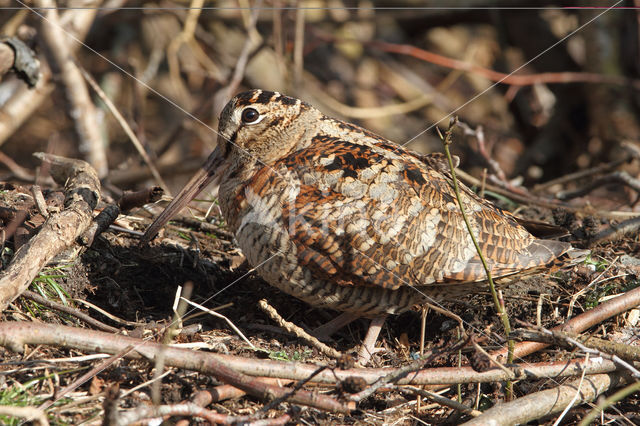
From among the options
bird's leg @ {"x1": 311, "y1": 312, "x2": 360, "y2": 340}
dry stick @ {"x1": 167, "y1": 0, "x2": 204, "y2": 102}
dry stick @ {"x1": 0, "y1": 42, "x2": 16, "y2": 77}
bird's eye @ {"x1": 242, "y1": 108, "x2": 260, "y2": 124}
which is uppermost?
dry stick @ {"x1": 167, "y1": 0, "x2": 204, "y2": 102}

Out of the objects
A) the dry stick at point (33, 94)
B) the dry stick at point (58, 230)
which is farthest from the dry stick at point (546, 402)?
the dry stick at point (33, 94)

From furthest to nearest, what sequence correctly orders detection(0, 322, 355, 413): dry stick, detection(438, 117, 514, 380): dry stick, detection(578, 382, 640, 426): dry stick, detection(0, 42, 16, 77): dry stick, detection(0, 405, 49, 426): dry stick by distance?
1. detection(0, 42, 16, 77): dry stick
2. detection(0, 322, 355, 413): dry stick
3. detection(438, 117, 514, 380): dry stick
4. detection(578, 382, 640, 426): dry stick
5. detection(0, 405, 49, 426): dry stick

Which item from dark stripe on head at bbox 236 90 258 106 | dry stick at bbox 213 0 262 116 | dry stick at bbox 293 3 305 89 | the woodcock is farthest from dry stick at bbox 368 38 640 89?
the woodcock

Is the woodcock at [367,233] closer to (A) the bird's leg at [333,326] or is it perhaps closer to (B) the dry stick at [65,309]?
(A) the bird's leg at [333,326]

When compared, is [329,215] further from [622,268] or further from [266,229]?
[622,268]

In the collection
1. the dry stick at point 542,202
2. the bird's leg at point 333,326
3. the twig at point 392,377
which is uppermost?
the dry stick at point 542,202

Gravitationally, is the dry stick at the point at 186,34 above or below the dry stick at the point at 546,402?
above

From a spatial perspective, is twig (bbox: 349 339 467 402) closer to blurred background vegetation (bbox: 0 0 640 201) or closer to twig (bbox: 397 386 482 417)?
twig (bbox: 397 386 482 417)
